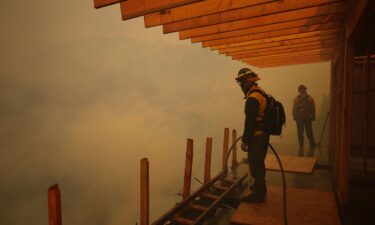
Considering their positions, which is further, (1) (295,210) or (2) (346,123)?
(1) (295,210)

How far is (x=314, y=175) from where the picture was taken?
265 inches

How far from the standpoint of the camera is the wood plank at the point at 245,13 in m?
3.90

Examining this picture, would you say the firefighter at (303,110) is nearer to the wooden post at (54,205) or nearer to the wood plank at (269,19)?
the wood plank at (269,19)

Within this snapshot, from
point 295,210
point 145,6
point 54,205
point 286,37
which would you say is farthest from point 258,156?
point 54,205

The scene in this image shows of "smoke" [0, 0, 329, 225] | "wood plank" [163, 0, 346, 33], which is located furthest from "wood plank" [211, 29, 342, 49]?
"smoke" [0, 0, 329, 225]

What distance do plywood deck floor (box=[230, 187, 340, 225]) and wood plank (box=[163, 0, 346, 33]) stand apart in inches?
127

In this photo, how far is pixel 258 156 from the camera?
4535mm

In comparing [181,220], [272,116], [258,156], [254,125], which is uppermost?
[272,116]

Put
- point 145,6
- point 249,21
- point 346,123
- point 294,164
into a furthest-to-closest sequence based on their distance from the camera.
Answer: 1. point 294,164
2. point 249,21
3. point 346,123
4. point 145,6

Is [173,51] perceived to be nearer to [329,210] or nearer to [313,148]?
[313,148]

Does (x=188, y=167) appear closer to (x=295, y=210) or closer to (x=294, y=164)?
(x=295, y=210)

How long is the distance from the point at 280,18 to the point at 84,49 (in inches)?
2325

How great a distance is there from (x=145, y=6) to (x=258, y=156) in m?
3.03

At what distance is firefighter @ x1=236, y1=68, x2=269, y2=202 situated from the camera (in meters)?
4.27
